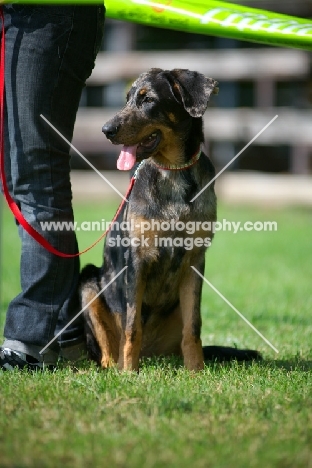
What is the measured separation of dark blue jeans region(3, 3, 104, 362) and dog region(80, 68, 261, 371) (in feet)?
0.96

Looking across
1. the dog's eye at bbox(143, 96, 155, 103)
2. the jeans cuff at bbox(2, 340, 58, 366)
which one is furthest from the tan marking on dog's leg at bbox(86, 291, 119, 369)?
the dog's eye at bbox(143, 96, 155, 103)

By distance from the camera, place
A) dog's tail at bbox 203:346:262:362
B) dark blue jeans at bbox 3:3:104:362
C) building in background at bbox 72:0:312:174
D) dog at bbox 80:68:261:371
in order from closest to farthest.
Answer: dark blue jeans at bbox 3:3:104:362
dog at bbox 80:68:261:371
dog's tail at bbox 203:346:262:362
building in background at bbox 72:0:312:174

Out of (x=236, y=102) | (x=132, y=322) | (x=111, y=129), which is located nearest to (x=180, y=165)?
(x=111, y=129)

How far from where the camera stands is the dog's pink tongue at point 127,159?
3.68m

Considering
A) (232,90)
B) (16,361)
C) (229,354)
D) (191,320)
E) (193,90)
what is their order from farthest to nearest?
1. (232,90)
2. (229,354)
3. (191,320)
4. (193,90)
5. (16,361)

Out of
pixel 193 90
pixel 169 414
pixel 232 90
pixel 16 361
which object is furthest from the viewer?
pixel 232 90

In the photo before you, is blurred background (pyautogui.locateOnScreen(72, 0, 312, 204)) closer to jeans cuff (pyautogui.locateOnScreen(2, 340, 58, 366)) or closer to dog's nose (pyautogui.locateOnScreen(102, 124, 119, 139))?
dog's nose (pyautogui.locateOnScreen(102, 124, 119, 139))

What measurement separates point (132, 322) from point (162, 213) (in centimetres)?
59

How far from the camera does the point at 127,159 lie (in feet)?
12.2

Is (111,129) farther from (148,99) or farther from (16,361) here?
(16,361)

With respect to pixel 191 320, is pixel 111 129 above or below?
above

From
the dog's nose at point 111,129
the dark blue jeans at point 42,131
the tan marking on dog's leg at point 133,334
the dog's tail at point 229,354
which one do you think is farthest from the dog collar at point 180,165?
the dog's tail at point 229,354

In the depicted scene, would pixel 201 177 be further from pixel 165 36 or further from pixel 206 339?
pixel 165 36

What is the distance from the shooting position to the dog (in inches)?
148
